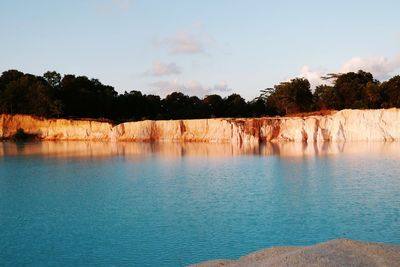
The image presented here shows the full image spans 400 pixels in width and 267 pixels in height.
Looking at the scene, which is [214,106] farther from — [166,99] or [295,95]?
[295,95]

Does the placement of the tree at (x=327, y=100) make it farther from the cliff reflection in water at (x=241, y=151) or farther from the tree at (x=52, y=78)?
the tree at (x=52, y=78)

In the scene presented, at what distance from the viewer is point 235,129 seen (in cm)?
7181

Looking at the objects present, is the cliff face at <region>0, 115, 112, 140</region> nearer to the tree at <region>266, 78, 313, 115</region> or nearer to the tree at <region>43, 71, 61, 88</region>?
the tree at <region>43, 71, 61, 88</region>

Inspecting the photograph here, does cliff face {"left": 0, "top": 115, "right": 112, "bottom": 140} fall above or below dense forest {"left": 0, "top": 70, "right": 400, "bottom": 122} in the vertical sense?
below

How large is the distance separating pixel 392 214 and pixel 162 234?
8.69 metres

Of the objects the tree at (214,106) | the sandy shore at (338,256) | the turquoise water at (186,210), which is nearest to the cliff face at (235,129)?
the turquoise water at (186,210)

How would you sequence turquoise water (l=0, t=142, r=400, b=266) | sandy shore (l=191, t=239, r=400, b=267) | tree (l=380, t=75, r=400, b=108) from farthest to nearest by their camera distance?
tree (l=380, t=75, r=400, b=108) → turquoise water (l=0, t=142, r=400, b=266) → sandy shore (l=191, t=239, r=400, b=267)

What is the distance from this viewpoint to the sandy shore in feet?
27.1

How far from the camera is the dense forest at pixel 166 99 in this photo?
8006 centimetres

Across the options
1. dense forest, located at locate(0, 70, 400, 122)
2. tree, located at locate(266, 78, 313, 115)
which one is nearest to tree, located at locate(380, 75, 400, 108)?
dense forest, located at locate(0, 70, 400, 122)

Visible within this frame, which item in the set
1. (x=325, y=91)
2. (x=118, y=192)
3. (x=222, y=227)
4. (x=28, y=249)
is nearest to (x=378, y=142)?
(x=325, y=91)

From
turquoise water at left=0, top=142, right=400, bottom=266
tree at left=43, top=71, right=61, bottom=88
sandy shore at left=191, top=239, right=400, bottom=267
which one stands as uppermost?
tree at left=43, top=71, right=61, bottom=88

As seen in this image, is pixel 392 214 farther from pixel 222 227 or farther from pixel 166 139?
pixel 166 139

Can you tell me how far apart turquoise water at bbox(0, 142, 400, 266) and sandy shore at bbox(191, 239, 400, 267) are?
16.4 feet
